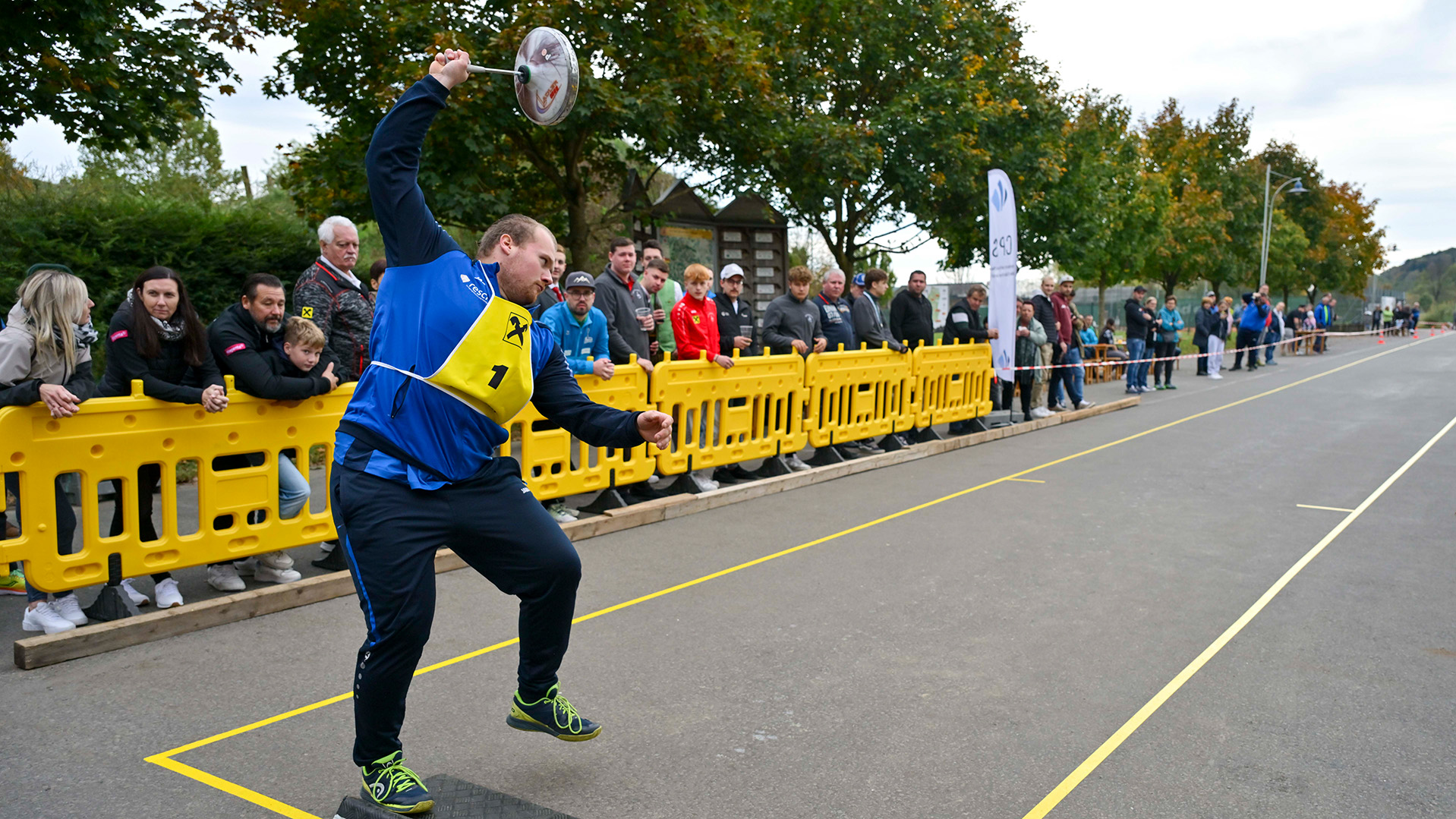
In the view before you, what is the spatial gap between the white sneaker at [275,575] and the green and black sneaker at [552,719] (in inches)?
116

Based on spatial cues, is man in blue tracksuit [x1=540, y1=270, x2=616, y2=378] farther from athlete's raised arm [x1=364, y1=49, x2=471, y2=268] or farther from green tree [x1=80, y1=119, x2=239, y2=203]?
green tree [x1=80, y1=119, x2=239, y2=203]

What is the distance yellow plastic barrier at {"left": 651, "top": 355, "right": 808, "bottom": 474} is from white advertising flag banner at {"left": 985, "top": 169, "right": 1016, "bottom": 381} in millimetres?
4340

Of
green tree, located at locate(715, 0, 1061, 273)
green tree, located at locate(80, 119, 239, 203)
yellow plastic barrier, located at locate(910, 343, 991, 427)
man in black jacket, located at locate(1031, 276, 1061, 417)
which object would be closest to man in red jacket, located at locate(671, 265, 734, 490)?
yellow plastic barrier, located at locate(910, 343, 991, 427)

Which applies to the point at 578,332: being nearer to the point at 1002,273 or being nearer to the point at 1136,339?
the point at 1002,273

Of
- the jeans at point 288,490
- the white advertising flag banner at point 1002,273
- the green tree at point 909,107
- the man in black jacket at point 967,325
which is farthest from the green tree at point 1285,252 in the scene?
the jeans at point 288,490

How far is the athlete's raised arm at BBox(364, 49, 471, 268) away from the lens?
10.6ft

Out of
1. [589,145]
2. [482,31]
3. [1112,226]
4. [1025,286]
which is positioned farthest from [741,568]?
[1025,286]

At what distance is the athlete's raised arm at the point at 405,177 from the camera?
10.6 ft

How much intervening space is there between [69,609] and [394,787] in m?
3.06

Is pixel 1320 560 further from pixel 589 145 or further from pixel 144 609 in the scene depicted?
pixel 589 145

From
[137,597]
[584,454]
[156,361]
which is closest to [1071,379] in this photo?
[584,454]

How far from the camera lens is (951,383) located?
12.6 meters

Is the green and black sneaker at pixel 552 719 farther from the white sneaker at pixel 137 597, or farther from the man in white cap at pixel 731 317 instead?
the man in white cap at pixel 731 317

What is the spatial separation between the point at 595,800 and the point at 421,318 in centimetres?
173
